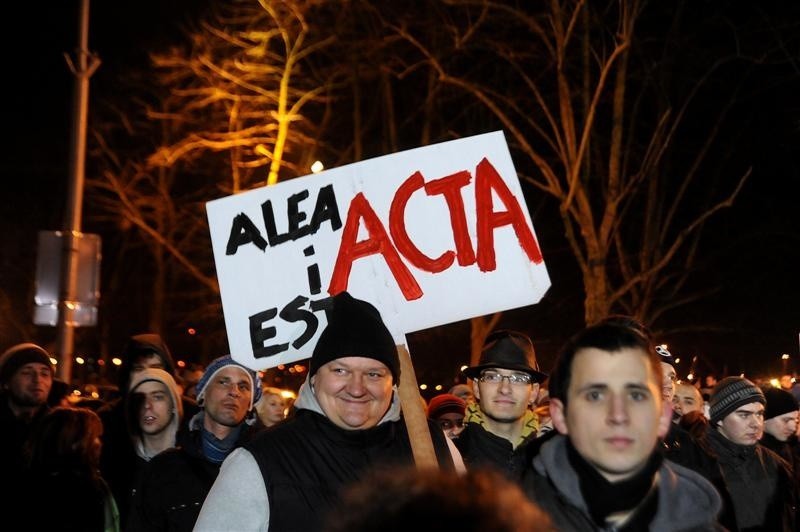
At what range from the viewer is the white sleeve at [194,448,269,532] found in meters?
3.29

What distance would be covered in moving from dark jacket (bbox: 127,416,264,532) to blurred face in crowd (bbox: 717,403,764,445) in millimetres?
3234

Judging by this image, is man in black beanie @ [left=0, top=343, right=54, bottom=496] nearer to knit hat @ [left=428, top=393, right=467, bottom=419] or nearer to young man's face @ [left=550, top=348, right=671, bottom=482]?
knit hat @ [left=428, top=393, right=467, bottom=419]

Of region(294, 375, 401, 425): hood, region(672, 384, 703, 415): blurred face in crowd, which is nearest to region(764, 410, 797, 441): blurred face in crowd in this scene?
region(672, 384, 703, 415): blurred face in crowd

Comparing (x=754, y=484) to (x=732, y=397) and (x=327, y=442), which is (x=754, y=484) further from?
(x=327, y=442)

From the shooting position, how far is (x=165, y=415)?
642 centimetres

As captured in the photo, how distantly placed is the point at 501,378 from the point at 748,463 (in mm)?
1955

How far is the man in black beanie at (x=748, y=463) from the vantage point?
6461mm

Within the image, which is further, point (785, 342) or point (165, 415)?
point (785, 342)

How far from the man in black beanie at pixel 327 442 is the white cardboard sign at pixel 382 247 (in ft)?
1.00

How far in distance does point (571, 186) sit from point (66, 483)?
12.7 meters

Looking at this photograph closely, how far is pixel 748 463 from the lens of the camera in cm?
654

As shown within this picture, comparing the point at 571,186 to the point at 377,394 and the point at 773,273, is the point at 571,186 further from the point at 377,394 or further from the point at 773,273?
the point at 377,394

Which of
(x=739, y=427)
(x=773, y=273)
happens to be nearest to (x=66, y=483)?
(x=739, y=427)

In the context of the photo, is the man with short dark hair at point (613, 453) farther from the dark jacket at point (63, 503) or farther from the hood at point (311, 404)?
the dark jacket at point (63, 503)
